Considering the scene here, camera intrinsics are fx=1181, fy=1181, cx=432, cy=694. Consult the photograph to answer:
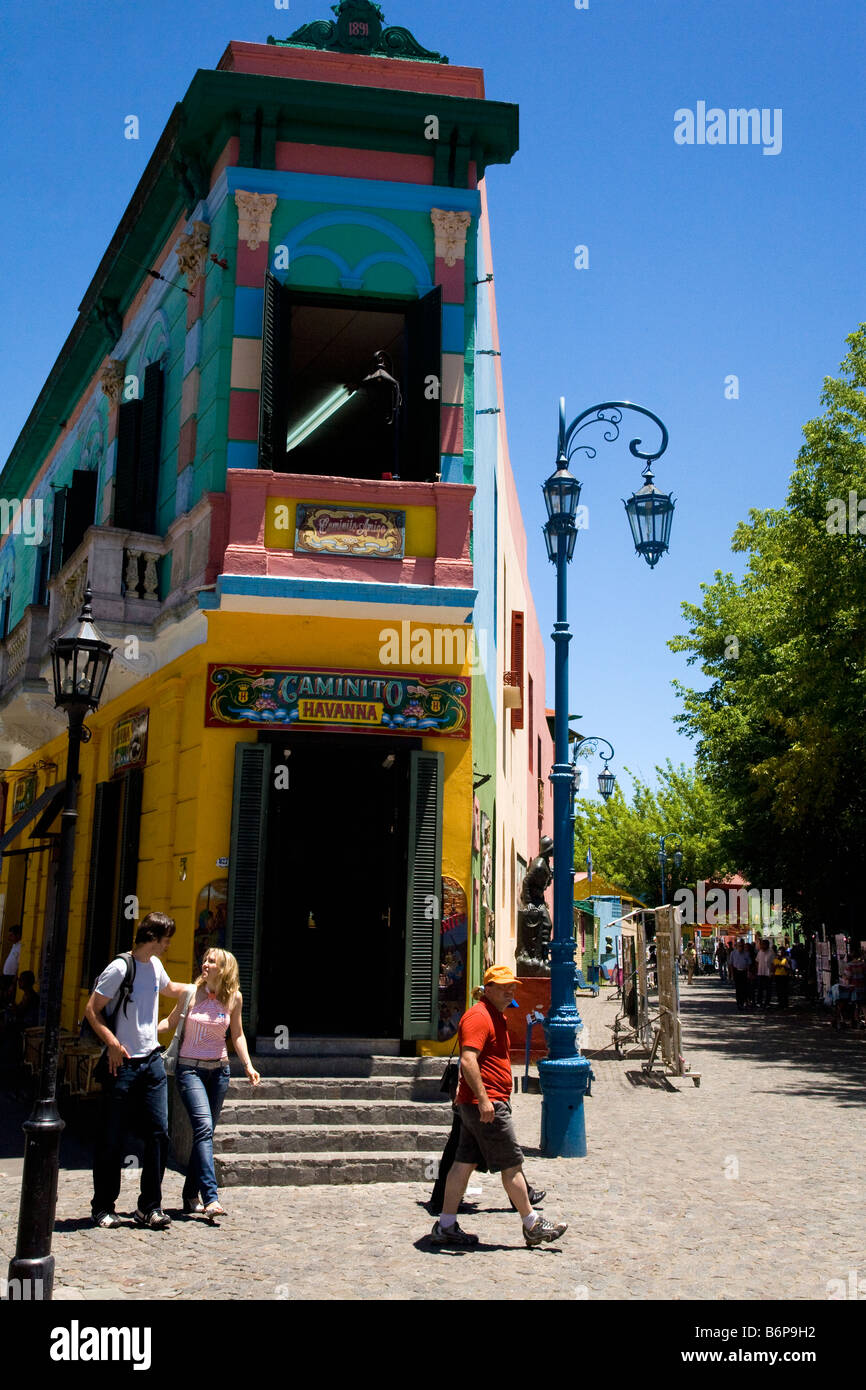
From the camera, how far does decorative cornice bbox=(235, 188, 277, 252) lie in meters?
10.9

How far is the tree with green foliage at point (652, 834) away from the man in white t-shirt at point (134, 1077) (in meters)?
47.5

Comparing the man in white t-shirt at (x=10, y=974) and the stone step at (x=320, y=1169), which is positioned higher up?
the man in white t-shirt at (x=10, y=974)

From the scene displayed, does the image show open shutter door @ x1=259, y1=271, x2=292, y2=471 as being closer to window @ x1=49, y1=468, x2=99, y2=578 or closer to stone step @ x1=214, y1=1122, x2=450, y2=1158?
window @ x1=49, y1=468, x2=99, y2=578

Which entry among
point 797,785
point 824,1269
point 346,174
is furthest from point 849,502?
point 824,1269

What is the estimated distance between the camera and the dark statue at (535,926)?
16.6m

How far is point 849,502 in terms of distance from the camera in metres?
17.8

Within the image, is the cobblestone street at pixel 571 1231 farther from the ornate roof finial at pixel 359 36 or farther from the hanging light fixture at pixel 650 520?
the ornate roof finial at pixel 359 36

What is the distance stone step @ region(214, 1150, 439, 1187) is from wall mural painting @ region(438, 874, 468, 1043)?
4.48 feet

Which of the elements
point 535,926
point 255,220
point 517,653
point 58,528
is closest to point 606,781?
point 517,653

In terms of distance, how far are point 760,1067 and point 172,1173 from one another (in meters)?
10.3

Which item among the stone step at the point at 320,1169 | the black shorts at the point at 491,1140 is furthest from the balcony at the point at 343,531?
the black shorts at the point at 491,1140

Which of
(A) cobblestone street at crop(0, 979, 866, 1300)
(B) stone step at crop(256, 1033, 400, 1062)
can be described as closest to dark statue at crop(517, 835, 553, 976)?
(A) cobblestone street at crop(0, 979, 866, 1300)

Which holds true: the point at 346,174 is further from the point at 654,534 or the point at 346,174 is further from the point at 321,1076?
the point at 321,1076

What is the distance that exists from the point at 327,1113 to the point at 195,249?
8.04 m
